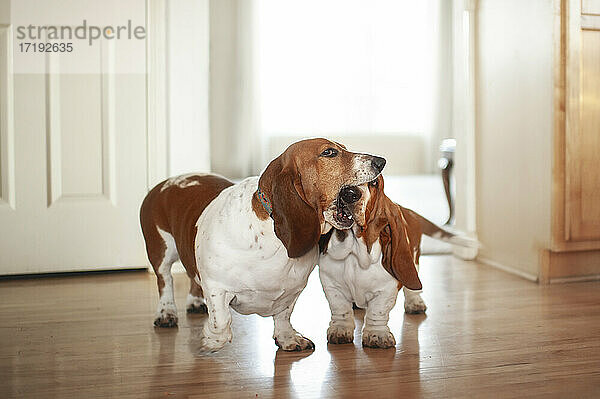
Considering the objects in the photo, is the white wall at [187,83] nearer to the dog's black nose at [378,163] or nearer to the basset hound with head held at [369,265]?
the basset hound with head held at [369,265]

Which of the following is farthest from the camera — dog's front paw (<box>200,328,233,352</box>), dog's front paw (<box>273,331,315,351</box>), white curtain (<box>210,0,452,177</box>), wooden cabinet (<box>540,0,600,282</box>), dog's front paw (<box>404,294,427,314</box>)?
white curtain (<box>210,0,452,177</box>)

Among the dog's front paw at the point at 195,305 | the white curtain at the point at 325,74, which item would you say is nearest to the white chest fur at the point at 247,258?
the dog's front paw at the point at 195,305

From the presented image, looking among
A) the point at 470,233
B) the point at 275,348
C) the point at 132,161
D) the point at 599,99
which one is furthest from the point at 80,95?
the point at 599,99

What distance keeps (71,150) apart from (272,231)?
1.56m

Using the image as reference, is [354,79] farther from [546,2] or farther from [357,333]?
[357,333]

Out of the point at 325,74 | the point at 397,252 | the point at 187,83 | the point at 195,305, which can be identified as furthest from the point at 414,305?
the point at 325,74

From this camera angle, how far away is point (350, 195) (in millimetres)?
1704

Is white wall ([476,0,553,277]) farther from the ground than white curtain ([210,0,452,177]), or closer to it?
closer to it

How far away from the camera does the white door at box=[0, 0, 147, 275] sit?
2.89 meters

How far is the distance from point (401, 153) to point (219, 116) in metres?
1.68

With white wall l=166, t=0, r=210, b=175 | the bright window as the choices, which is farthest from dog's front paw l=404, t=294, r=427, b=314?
the bright window

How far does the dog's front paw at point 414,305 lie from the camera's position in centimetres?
231

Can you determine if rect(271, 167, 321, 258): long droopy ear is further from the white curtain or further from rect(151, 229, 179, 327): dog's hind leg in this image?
the white curtain

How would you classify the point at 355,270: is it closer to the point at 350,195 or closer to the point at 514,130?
the point at 350,195
